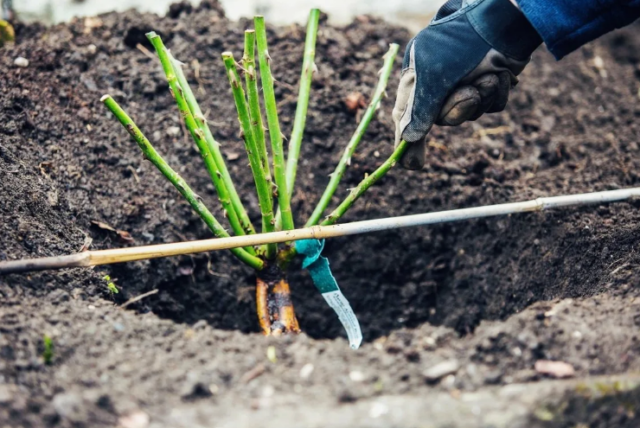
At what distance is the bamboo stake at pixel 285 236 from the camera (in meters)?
1.56

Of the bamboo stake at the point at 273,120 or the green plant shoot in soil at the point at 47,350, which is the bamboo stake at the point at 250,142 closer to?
the bamboo stake at the point at 273,120

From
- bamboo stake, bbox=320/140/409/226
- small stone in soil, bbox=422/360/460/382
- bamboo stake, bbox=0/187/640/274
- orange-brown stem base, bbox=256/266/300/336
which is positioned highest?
bamboo stake, bbox=320/140/409/226

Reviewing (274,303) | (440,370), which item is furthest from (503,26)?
(274,303)

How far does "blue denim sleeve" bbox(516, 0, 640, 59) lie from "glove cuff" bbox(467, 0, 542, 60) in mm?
41

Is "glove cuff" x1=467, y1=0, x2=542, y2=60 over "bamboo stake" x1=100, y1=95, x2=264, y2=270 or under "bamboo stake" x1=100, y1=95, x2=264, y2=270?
over

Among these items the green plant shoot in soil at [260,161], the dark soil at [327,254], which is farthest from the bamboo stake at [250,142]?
the dark soil at [327,254]

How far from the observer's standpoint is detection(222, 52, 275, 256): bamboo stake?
157 centimetres

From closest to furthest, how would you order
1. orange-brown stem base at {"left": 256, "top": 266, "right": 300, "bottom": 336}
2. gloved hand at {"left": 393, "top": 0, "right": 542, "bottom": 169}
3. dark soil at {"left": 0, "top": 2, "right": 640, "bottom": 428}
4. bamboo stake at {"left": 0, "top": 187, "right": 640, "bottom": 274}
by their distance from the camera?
dark soil at {"left": 0, "top": 2, "right": 640, "bottom": 428} < bamboo stake at {"left": 0, "top": 187, "right": 640, "bottom": 274} < gloved hand at {"left": 393, "top": 0, "right": 542, "bottom": 169} < orange-brown stem base at {"left": 256, "top": 266, "right": 300, "bottom": 336}

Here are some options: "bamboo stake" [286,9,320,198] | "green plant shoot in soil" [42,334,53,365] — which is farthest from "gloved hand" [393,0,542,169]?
"green plant shoot in soil" [42,334,53,365]

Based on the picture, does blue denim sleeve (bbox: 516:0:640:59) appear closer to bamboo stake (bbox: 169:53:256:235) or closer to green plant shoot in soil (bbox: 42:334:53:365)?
bamboo stake (bbox: 169:53:256:235)

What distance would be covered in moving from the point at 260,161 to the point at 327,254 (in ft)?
2.18

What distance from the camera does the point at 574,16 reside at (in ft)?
5.32

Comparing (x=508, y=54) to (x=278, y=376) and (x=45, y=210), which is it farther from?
(x=45, y=210)

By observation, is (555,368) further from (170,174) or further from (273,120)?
(170,174)
